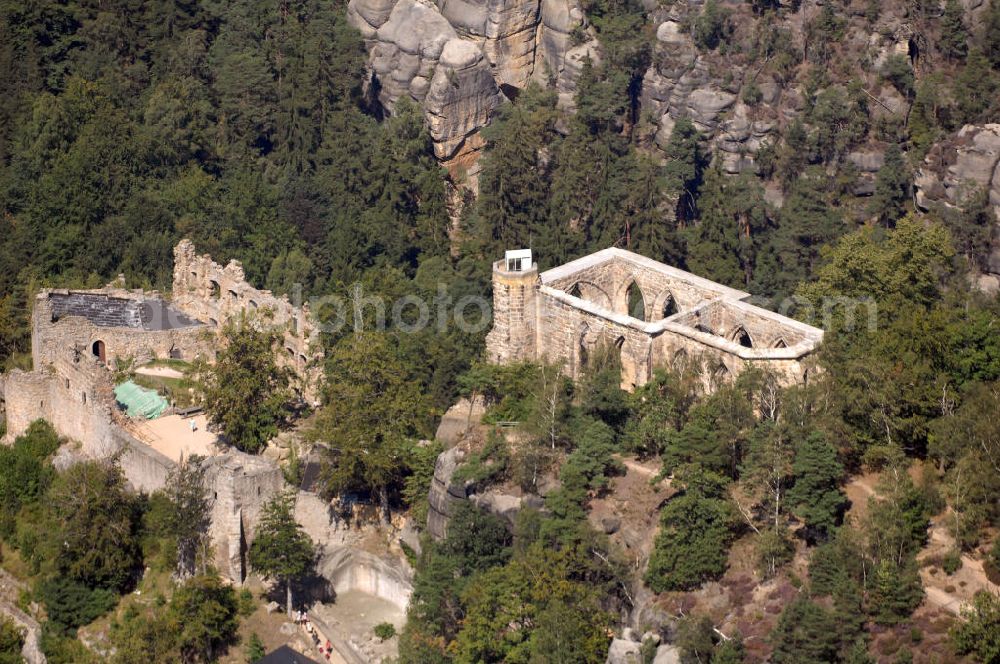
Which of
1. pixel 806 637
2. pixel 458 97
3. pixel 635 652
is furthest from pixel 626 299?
pixel 458 97

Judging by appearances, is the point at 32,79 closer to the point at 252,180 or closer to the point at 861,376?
the point at 252,180

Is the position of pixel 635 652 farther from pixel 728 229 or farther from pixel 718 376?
pixel 728 229

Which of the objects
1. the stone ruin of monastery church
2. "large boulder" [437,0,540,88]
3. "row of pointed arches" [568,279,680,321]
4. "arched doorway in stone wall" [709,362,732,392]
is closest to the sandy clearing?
the stone ruin of monastery church

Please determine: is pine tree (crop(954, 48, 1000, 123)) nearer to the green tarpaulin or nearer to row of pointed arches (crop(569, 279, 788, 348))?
row of pointed arches (crop(569, 279, 788, 348))

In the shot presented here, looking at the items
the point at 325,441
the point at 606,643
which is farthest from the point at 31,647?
the point at 606,643

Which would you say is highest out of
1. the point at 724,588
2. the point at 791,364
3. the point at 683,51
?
the point at 683,51

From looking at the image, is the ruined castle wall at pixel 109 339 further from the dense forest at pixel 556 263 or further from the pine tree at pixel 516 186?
the pine tree at pixel 516 186
